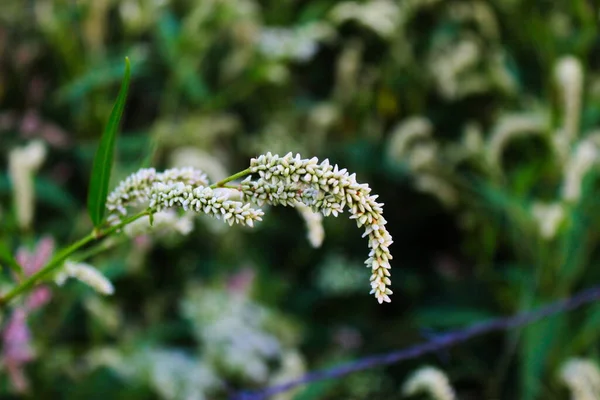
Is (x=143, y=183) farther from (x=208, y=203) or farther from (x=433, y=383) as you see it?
(x=433, y=383)

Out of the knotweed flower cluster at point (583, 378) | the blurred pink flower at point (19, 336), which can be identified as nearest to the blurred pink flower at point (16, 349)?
the blurred pink flower at point (19, 336)

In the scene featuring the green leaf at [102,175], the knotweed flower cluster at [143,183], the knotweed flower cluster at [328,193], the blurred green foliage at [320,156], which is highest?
the blurred green foliage at [320,156]

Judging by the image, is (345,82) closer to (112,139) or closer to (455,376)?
(455,376)

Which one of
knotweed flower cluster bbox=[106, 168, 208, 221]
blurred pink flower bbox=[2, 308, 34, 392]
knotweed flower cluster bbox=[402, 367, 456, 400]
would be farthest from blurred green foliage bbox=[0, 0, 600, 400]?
knotweed flower cluster bbox=[106, 168, 208, 221]

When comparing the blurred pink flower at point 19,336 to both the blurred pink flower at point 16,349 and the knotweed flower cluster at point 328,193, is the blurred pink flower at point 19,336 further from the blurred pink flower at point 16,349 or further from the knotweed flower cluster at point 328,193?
the knotweed flower cluster at point 328,193

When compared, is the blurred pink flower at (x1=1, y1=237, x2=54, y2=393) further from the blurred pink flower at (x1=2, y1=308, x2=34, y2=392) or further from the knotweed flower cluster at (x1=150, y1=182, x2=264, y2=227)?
the knotweed flower cluster at (x1=150, y1=182, x2=264, y2=227)

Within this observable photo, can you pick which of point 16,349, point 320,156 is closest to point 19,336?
point 16,349
